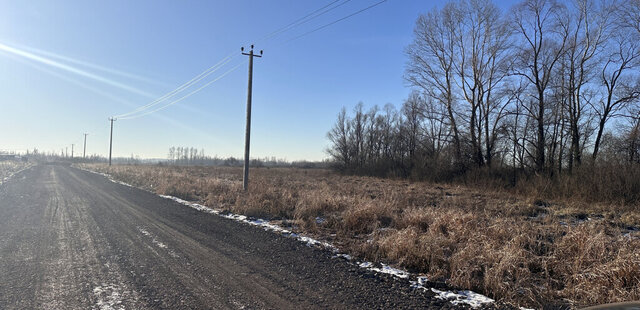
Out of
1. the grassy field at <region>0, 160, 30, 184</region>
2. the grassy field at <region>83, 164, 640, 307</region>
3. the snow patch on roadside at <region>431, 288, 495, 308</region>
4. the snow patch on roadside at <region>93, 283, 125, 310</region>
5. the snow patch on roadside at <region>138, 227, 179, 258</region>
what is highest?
the grassy field at <region>0, 160, 30, 184</region>

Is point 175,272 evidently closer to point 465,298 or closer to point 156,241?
point 156,241

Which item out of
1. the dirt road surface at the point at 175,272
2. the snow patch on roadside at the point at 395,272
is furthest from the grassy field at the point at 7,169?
the snow patch on roadside at the point at 395,272

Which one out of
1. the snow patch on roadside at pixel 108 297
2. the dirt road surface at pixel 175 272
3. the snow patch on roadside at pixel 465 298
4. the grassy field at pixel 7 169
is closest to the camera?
the snow patch on roadside at pixel 108 297

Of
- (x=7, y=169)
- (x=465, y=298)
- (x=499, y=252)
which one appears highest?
(x=7, y=169)

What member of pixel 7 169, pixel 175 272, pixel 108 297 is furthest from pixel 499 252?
pixel 7 169

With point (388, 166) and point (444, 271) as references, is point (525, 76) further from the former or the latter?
point (444, 271)

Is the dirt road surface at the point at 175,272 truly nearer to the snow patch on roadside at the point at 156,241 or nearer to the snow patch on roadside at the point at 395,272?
the snow patch on roadside at the point at 156,241

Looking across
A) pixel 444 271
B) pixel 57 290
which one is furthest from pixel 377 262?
pixel 57 290

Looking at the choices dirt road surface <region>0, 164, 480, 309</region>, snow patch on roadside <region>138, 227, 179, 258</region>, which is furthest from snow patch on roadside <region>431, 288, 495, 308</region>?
snow patch on roadside <region>138, 227, 179, 258</region>

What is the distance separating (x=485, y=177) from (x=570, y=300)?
22.6 metres

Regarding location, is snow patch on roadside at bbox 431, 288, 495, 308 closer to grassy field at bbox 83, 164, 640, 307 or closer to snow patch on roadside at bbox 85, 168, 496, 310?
snow patch on roadside at bbox 85, 168, 496, 310

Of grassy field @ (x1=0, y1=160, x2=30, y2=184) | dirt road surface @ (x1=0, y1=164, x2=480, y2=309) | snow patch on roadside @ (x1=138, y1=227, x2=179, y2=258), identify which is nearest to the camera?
dirt road surface @ (x1=0, y1=164, x2=480, y2=309)

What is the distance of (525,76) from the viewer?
25.0 metres

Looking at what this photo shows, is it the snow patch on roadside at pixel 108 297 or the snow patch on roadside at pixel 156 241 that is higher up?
the snow patch on roadside at pixel 156 241
